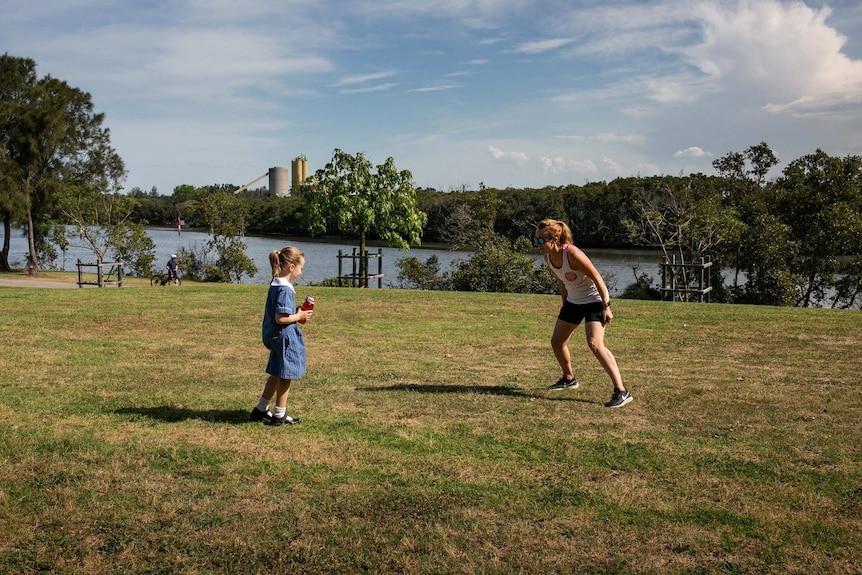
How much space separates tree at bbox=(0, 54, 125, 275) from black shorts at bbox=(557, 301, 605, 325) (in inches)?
1377

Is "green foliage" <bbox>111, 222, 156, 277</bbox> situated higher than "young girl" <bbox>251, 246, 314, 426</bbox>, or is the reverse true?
"green foliage" <bbox>111, 222, 156, 277</bbox>

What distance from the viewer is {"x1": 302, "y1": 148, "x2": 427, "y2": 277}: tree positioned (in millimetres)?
25781

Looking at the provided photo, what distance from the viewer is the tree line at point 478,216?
24797mm

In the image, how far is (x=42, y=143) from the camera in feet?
130

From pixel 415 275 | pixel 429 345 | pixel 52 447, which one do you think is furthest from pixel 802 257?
pixel 52 447

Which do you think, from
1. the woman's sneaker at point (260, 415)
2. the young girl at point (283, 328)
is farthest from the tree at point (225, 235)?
the young girl at point (283, 328)

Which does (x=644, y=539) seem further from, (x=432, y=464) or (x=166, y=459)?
(x=166, y=459)

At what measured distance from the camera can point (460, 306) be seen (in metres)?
15.7

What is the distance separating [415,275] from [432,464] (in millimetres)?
23679

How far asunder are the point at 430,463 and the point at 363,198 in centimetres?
2170

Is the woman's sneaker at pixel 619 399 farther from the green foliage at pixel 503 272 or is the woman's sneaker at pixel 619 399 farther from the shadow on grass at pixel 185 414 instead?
the green foliage at pixel 503 272

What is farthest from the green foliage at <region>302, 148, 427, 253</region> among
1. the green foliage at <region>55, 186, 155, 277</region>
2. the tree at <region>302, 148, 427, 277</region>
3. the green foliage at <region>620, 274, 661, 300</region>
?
the green foliage at <region>55, 186, 155, 277</region>

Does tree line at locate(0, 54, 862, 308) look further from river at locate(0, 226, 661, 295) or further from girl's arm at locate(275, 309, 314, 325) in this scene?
girl's arm at locate(275, 309, 314, 325)

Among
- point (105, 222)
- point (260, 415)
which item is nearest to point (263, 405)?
point (260, 415)
